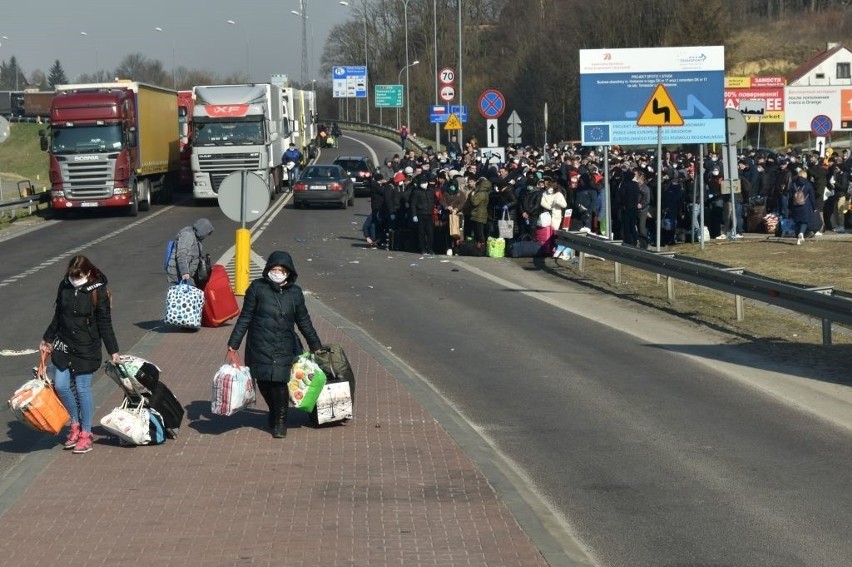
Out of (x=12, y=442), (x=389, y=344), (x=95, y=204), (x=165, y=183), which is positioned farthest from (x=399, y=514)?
(x=165, y=183)

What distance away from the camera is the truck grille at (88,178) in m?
38.1

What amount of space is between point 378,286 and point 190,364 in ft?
27.9

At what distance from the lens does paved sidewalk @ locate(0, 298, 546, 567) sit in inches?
260

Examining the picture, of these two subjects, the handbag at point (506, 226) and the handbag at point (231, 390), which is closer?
the handbag at point (231, 390)

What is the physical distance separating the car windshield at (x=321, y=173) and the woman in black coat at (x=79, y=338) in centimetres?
3253

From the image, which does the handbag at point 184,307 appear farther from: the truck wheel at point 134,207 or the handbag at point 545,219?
the truck wheel at point 134,207

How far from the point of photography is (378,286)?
21.7m

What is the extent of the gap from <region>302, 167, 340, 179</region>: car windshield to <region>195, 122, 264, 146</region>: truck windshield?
1.91m

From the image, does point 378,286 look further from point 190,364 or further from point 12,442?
point 12,442

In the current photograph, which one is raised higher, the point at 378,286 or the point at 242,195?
the point at 242,195

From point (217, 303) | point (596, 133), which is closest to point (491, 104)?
point (596, 133)

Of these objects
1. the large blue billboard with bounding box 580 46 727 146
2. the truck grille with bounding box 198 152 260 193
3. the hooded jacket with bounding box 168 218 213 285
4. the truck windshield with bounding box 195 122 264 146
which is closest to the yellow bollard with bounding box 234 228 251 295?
the hooded jacket with bounding box 168 218 213 285

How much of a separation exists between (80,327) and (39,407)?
634 mm

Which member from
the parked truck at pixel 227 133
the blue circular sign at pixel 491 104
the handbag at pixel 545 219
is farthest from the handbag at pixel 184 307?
the parked truck at pixel 227 133
